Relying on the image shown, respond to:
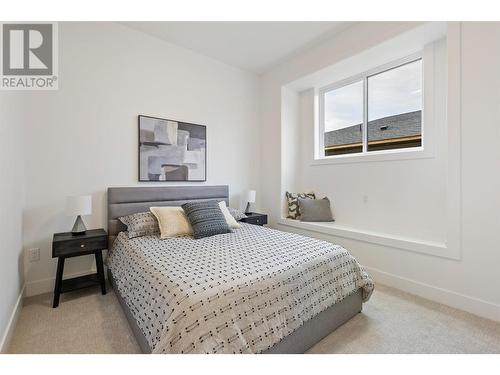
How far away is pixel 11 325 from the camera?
5.52 ft

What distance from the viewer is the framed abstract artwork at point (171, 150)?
2.88 m

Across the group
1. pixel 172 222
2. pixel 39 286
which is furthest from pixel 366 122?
pixel 39 286

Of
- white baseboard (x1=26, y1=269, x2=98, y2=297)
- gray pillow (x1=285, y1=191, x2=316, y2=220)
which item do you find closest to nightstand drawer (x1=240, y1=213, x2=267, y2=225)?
gray pillow (x1=285, y1=191, x2=316, y2=220)

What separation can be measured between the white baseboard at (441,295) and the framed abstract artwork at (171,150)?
8.29ft

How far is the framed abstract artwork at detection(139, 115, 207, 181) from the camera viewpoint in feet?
9.45

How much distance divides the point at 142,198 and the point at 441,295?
320cm

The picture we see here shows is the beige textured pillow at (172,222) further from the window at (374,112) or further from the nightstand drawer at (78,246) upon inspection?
the window at (374,112)

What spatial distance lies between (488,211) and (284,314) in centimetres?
189

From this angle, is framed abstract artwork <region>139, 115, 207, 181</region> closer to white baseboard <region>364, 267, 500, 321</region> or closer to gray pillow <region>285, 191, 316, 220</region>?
gray pillow <region>285, 191, 316, 220</region>

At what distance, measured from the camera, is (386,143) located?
3061mm

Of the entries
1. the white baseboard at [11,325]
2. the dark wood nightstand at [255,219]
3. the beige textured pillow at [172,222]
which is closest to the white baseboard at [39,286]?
the white baseboard at [11,325]

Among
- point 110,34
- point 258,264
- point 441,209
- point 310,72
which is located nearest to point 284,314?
point 258,264

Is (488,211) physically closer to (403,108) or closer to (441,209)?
(441,209)

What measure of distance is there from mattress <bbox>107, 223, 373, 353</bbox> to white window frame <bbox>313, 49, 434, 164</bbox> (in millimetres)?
1575
